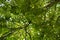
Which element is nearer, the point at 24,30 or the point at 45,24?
the point at 45,24

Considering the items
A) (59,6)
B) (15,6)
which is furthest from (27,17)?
(59,6)

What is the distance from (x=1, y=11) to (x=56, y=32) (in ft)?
4.35

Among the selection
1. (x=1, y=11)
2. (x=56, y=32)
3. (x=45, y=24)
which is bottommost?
(x=56, y=32)

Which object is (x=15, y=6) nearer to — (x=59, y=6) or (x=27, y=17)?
(x=27, y=17)

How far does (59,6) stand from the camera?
3.58 metres

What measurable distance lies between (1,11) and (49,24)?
3.69 feet

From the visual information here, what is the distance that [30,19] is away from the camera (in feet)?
10.7

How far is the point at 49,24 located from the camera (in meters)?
3.46

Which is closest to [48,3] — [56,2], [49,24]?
[56,2]

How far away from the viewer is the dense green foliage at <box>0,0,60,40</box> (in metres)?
3.29

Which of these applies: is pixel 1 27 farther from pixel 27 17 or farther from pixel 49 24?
pixel 49 24

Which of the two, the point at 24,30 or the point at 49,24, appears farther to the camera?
Answer: the point at 24,30

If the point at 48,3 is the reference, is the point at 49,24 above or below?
below

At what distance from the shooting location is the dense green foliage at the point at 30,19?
3.29 meters
